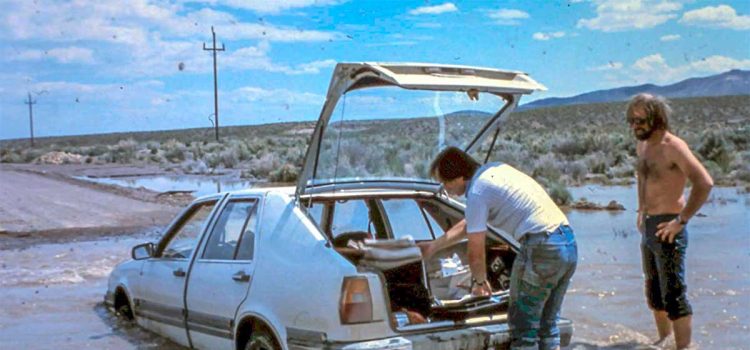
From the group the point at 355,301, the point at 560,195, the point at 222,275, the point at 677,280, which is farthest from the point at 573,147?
the point at 355,301

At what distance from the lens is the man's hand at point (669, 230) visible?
686cm

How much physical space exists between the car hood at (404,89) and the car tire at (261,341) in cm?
87

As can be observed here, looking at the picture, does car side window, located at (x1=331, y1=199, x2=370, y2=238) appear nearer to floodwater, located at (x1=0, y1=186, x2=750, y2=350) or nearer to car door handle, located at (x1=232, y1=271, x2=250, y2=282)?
car door handle, located at (x1=232, y1=271, x2=250, y2=282)

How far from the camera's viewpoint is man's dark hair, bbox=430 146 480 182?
590 centimetres

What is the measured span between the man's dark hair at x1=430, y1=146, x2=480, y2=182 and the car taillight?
815 mm

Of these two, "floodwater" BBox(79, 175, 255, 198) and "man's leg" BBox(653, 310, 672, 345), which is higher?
"man's leg" BBox(653, 310, 672, 345)

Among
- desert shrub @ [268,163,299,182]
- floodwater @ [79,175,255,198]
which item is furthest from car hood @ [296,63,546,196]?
desert shrub @ [268,163,299,182]

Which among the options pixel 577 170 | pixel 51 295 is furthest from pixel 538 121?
pixel 51 295

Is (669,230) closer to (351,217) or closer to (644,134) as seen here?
(644,134)

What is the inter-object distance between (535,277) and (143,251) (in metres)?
3.60

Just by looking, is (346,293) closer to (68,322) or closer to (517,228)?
(517,228)

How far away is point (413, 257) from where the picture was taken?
6.00 metres

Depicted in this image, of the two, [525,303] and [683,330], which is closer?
[525,303]

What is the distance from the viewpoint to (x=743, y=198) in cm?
2023
